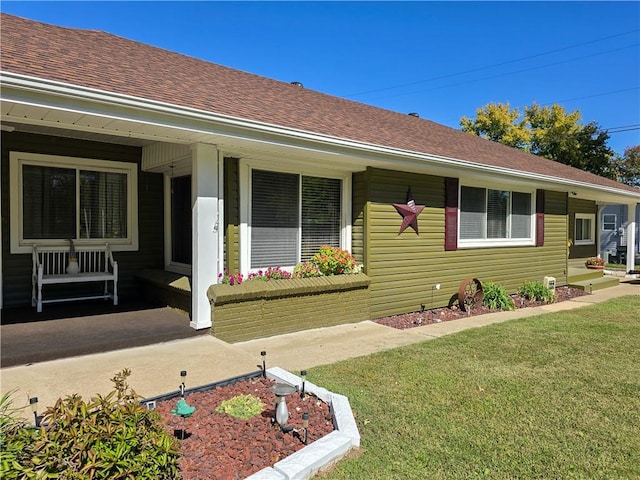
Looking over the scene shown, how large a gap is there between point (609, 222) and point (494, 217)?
23073 mm

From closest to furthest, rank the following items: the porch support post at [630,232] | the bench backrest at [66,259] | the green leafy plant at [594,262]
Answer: the bench backrest at [66,259], the porch support post at [630,232], the green leafy plant at [594,262]

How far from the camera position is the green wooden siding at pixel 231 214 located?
598 cm

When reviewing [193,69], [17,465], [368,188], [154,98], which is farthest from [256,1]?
[17,465]

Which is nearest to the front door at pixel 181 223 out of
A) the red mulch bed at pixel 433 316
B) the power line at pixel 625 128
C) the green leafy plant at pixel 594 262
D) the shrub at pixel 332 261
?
the shrub at pixel 332 261

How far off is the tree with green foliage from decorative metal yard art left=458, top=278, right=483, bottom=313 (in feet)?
78.0

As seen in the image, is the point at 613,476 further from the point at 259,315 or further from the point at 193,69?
the point at 193,69

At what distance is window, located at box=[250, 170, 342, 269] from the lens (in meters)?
6.42

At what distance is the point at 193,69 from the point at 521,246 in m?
8.70

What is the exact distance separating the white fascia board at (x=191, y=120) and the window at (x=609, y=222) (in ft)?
83.5

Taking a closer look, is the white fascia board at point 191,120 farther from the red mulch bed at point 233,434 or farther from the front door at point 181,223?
the red mulch bed at point 233,434

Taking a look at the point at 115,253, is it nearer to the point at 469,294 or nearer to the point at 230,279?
the point at 230,279

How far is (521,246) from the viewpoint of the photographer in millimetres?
10609

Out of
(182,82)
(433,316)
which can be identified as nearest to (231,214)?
(182,82)

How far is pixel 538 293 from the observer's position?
9953 mm
